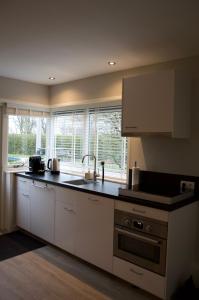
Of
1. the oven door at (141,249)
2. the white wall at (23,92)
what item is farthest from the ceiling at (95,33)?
the oven door at (141,249)

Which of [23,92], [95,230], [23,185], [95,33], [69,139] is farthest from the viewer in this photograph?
[69,139]

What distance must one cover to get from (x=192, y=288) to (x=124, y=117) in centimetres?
178

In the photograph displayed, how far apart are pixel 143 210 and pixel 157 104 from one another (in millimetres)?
1022

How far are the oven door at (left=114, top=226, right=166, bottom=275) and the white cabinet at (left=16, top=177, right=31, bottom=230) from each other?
1665mm

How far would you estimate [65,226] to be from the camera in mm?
3129

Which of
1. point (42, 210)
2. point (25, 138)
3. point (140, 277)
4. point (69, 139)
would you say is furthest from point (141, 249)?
point (25, 138)

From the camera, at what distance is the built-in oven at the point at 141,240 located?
2248mm

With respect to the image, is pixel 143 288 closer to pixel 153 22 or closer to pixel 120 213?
pixel 120 213

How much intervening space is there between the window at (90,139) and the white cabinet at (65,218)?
726mm

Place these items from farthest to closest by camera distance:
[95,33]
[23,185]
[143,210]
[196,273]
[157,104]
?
[23,185]
[196,273]
[157,104]
[143,210]
[95,33]

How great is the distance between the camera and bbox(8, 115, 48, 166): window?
4.07m

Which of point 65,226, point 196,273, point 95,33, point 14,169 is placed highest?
point 95,33

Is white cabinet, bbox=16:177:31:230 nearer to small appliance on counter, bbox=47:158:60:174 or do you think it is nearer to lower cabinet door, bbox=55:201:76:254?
small appliance on counter, bbox=47:158:60:174

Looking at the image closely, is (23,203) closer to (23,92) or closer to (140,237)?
(23,92)
